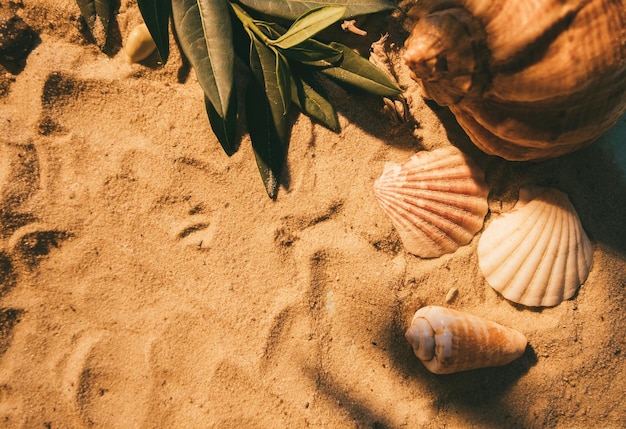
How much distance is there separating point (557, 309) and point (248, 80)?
120cm

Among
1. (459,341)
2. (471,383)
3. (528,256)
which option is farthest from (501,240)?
(471,383)

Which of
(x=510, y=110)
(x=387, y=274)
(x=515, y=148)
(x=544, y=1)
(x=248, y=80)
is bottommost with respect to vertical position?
(x=387, y=274)

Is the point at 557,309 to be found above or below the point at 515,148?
below

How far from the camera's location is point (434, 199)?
152cm

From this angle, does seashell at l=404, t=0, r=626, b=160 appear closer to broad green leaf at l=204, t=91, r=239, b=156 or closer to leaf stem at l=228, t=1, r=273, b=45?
leaf stem at l=228, t=1, r=273, b=45

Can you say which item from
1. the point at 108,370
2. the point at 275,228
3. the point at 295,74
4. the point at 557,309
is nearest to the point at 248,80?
the point at 295,74

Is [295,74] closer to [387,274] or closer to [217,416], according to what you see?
[387,274]

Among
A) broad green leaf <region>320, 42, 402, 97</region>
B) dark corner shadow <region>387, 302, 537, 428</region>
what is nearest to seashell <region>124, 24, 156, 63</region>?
broad green leaf <region>320, 42, 402, 97</region>

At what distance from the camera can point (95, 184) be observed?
148 centimetres

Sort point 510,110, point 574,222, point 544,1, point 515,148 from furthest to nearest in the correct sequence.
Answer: point 574,222 < point 515,148 < point 510,110 < point 544,1

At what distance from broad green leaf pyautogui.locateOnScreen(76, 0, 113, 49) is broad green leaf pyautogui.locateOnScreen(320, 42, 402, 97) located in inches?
26.7

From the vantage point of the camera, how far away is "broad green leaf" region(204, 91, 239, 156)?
4.67 ft

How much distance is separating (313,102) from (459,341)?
0.84 metres

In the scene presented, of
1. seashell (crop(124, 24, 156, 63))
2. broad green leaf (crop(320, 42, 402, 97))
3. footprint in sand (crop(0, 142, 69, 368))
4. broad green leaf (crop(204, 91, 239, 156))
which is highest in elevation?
broad green leaf (crop(320, 42, 402, 97))
